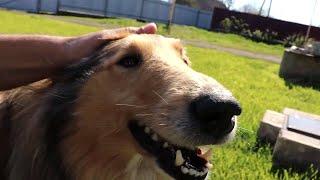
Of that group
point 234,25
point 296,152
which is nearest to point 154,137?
point 296,152

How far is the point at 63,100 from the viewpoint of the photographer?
369 centimetres

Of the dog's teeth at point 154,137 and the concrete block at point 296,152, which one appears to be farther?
the concrete block at point 296,152

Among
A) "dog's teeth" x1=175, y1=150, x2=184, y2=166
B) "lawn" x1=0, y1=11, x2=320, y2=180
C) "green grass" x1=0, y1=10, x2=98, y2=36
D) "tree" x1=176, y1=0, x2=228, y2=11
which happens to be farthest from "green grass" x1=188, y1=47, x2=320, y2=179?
"tree" x1=176, y1=0, x2=228, y2=11

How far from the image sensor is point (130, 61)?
3.71m

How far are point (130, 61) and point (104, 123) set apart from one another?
0.43 m

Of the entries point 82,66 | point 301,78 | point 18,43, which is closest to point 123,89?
point 82,66

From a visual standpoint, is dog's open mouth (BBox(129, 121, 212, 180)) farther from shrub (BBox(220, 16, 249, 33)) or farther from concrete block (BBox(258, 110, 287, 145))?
shrub (BBox(220, 16, 249, 33))

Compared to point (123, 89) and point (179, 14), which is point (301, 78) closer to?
point (123, 89)

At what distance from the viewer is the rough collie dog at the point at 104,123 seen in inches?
139

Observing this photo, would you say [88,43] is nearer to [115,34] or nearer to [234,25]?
[115,34]

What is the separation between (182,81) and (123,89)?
0.44 metres

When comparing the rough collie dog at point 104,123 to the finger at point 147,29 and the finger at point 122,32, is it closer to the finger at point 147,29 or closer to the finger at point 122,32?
the finger at point 122,32

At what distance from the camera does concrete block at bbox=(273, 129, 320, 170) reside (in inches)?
252

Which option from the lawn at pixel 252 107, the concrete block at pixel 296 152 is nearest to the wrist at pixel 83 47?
the lawn at pixel 252 107
